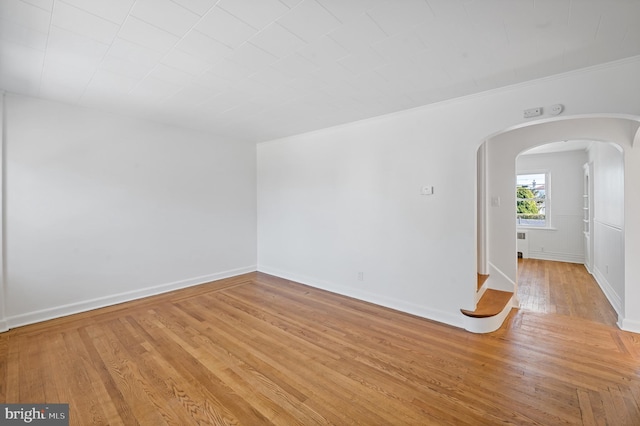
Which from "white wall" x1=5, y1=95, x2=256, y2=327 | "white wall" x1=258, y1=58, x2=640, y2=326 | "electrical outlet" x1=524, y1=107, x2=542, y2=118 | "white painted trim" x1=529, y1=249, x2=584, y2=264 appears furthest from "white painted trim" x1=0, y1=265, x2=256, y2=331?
"white painted trim" x1=529, y1=249, x2=584, y2=264

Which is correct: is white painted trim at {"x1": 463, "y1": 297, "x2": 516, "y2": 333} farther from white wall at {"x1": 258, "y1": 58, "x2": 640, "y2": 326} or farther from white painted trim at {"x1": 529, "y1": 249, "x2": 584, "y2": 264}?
white painted trim at {"x1": 529, "y1": 249, "x2": 584, "y2": 264}

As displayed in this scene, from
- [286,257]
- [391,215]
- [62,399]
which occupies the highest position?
→ [391,215]

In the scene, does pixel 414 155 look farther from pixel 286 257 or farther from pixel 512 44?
pixel 286 257

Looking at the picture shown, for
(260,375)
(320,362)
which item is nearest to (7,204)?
(260,375)

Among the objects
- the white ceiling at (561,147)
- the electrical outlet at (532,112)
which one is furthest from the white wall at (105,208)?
the white ceiling at (561,147)

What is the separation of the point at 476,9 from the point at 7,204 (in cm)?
484

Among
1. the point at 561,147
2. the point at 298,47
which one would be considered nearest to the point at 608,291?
the point at 561,147

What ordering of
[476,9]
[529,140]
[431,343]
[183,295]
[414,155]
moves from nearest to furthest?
[476,9] < [431,343] < [414,155] < [529,140] < [183,295]

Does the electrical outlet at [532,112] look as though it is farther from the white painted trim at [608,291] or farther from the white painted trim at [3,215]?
the white painted trim at [3,215]

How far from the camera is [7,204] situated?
3.11m

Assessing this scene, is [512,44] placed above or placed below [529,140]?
above

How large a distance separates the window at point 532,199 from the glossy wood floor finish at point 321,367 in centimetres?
404

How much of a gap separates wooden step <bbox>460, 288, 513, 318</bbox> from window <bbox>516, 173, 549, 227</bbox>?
4.13 meters
